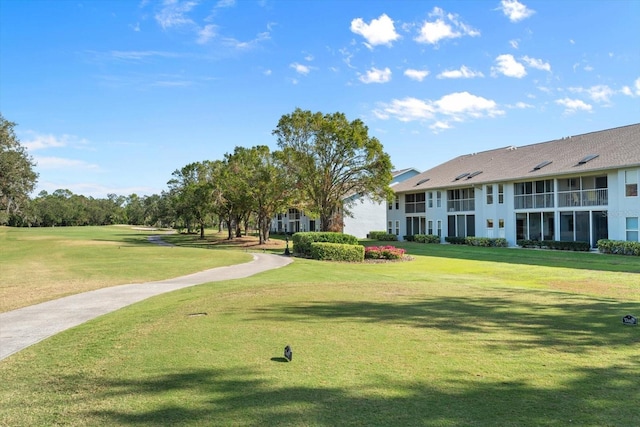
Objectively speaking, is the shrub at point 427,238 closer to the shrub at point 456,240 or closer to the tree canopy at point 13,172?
the shrub at point 456,240

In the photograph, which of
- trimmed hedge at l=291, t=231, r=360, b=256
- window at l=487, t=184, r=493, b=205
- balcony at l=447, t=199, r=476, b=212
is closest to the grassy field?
trimmed hedge at l=291, t=231, r=360, b=256

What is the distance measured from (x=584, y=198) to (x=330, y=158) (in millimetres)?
16924

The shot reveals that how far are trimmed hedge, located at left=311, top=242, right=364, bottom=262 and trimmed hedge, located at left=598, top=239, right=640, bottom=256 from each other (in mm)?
14796

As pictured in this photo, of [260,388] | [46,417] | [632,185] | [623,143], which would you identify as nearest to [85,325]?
[46,417]

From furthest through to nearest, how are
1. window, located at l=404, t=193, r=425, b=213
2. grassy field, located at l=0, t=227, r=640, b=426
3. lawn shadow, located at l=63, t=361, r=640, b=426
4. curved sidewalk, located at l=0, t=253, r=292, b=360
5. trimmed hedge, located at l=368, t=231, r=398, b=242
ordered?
trimmed hedge, located at l=368, t=231, r=398, b=242 < window, located at l=404, t=193, r=425, b=213 < curved sidewalk, located at l=0, t=253, r=292, b=360 < grassy field, located at l=0, t=227, r=640, b=426 < lawn shadow, located at l=63, t=361, r=640, b=426

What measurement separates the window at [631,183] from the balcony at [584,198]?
1.34 meters

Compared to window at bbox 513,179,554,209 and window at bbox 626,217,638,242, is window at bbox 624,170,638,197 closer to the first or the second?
window at bbox 626,217,638,242

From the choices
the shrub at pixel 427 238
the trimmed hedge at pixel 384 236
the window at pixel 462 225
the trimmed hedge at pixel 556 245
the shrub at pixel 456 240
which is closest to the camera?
the trimmed hedge at pixel 556 245

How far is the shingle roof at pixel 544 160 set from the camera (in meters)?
29.1

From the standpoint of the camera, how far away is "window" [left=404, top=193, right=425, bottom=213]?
147 ft

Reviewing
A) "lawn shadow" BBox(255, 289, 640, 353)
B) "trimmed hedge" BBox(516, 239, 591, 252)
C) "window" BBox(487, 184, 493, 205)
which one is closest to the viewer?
"lawn shadow" BBox(255, 289, 640, 353)

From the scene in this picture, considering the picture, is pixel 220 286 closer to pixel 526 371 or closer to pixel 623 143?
pixel 526 371

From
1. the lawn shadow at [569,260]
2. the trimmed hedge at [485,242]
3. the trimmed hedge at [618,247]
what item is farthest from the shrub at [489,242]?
the trimmed hedge at [618,247]

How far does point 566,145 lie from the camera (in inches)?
1382
